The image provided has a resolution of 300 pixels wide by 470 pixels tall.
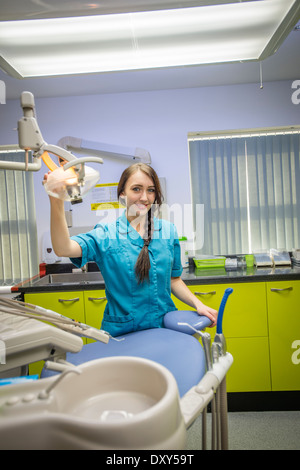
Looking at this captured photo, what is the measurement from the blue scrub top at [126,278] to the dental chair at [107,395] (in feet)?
1.05

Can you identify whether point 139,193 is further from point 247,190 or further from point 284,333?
point 247,190

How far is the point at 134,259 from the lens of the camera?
1.30 m

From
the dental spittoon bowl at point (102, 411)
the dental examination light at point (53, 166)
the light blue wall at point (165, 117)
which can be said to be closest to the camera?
the dental spittoon bowl at point (102, 411)

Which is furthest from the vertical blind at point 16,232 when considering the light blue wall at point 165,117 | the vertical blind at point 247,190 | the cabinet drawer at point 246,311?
the cabinet drawer at point 246,311

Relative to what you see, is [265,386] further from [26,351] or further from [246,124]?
[246,124]

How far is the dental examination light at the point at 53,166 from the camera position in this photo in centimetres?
71

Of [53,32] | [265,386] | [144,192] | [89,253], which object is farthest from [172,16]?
[265,386]

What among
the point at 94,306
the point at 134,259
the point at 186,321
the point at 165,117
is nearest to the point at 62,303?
the point at 94,306

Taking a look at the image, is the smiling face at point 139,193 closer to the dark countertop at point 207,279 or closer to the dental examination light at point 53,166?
the dental examination light at point 53,166

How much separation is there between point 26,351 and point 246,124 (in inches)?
111

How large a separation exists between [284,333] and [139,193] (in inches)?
63.9

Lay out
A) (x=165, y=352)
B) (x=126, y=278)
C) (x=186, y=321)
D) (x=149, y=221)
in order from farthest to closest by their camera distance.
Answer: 1. (x=149, y=221)
2. (x=126, y=278)
3. (x=186, y=321)
4. (x=165, y=352)

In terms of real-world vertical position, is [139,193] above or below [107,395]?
above

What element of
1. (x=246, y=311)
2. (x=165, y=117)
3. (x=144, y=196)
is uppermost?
(x=165, y=117)
